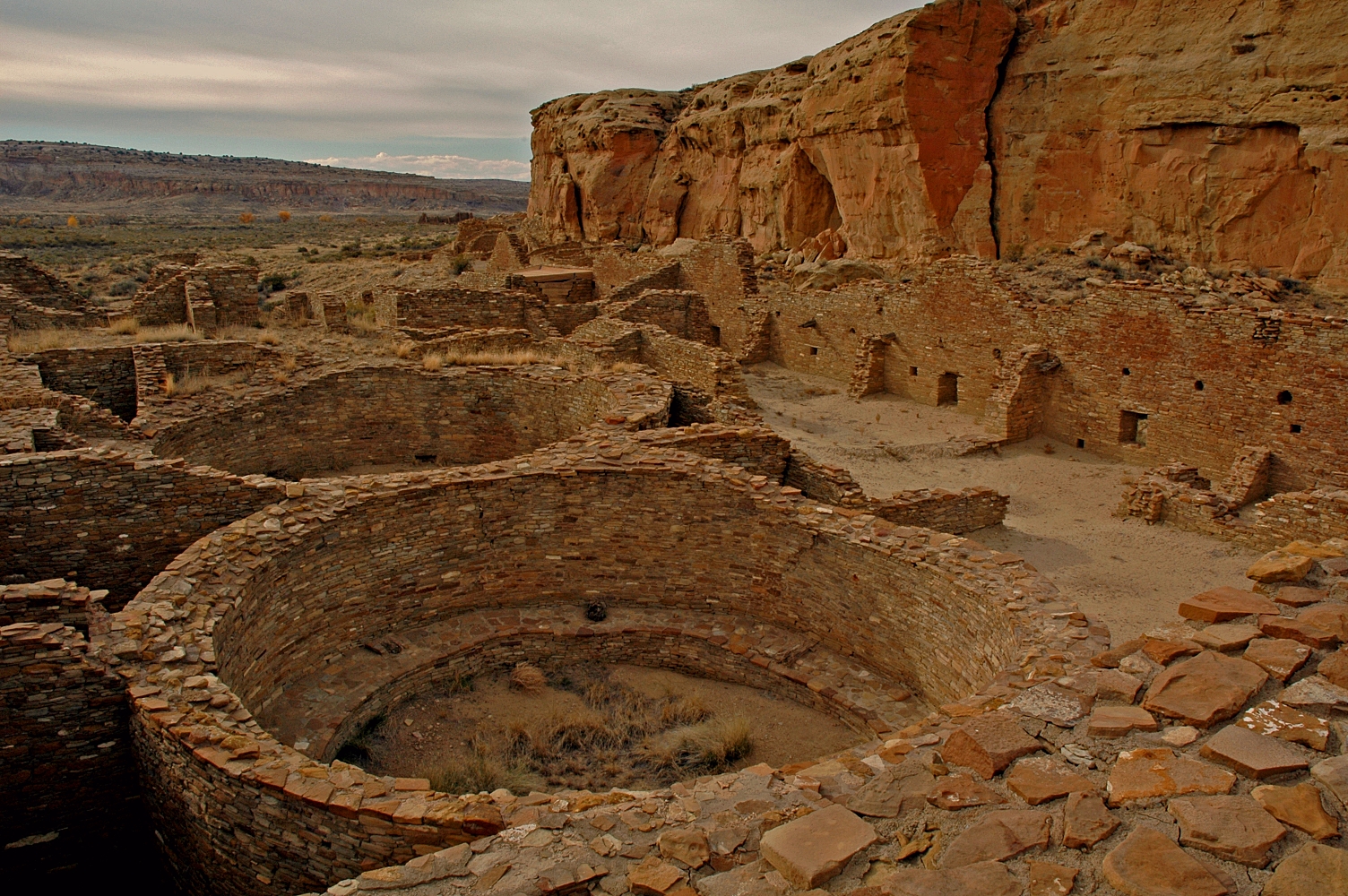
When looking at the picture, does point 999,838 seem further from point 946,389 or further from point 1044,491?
point 946,389

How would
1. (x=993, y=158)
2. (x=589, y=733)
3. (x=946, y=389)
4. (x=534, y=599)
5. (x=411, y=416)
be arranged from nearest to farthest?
(x=589, y=733), (x=534, y=599), (x=411, y=416), (x=946, y=389), (x=993, y=158)

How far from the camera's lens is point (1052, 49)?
19.5 metres

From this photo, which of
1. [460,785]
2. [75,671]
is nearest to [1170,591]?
[460,785]

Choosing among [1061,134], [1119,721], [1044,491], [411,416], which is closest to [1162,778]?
[1119,721]

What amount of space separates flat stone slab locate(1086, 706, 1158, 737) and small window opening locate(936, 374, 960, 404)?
1224cm

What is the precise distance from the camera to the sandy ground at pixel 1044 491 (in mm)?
8703

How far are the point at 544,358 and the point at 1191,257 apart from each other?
42.5 feet

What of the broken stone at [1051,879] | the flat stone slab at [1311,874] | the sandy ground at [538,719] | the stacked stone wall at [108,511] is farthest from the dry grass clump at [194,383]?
the flat stone slab at [1311,874]

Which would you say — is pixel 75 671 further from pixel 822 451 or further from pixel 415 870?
pixel 822 451

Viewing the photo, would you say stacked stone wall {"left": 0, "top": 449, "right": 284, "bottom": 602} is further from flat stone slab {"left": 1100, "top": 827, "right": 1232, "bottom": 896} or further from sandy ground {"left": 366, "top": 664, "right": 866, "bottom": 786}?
flat stone slab {"left": 1100, "top": 827, "right": 1232, "bottom": 896}

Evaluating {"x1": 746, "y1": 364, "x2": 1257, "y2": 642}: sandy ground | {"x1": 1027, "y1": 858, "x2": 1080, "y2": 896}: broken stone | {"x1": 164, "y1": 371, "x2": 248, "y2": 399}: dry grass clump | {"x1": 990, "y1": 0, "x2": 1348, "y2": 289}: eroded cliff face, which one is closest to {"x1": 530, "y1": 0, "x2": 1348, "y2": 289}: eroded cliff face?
{"x1": 990, "y1": 0, "x2": 1348, "y2": 289}: eroded cliff face

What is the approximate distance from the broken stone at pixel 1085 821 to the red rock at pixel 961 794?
0.86 feet

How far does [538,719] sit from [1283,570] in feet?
15.8

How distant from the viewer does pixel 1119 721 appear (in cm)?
361
